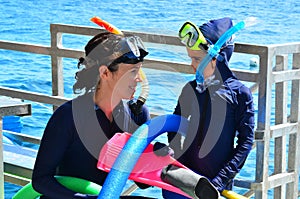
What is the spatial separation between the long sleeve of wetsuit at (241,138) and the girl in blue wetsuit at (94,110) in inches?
16.2

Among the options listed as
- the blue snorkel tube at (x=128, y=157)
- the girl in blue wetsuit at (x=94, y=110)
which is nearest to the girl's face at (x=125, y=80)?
the girl in blue wetsuit at (x=94, y=110)

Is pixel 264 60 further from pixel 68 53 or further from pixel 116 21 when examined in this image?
pixel 116 21

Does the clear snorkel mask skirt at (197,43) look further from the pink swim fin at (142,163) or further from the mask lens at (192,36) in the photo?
the pink swim fin at (142,163)

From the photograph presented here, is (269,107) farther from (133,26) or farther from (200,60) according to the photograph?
(133,26)

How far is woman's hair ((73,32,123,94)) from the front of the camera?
2.30 m

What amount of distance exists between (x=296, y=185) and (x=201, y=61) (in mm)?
878

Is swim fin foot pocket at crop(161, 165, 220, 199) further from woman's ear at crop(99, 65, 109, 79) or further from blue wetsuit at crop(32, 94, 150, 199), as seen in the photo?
woman's ear at crop(99, 65, 109, 79)

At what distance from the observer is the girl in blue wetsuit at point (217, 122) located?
8.15 feet

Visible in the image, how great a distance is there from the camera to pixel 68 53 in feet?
11.2

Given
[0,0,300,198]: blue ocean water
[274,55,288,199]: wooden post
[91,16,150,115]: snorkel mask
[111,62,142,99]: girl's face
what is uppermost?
[91,16,150,115]: snorkel mask

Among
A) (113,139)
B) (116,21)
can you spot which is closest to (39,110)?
(113,139)

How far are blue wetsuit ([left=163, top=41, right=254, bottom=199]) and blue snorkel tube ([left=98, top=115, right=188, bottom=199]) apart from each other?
23cm

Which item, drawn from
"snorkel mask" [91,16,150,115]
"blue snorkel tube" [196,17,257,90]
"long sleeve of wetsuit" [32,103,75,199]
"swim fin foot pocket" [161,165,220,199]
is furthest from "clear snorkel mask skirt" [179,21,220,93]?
"long sleeve of wetsuit" [32,103,75,199]

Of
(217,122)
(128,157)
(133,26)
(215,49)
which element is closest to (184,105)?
(217,122)
